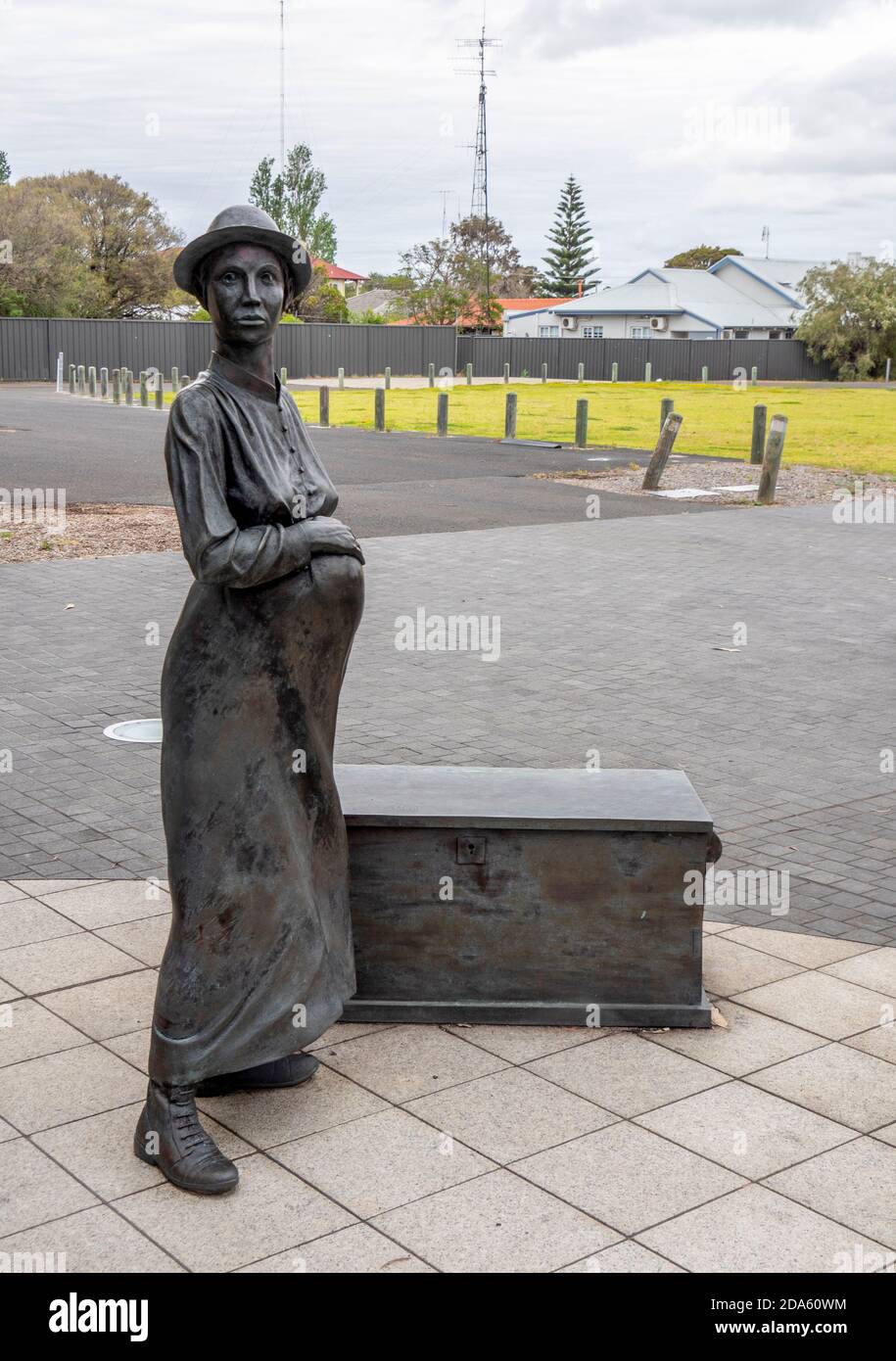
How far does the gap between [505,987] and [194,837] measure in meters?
1.26

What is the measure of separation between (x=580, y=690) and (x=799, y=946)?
3.90m

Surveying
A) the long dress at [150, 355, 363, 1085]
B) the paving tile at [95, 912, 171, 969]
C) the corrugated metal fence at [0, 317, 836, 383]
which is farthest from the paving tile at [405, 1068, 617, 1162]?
the corrugated metal fence at [0, 317, 836, 383]

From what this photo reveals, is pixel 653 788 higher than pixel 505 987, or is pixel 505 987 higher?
pixel 653 788

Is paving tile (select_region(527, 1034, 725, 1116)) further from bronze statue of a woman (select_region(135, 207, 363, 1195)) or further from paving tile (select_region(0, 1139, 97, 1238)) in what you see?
paving tile (select_region(0, 1139, 97, 1238))

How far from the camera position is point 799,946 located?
5242 millimetres

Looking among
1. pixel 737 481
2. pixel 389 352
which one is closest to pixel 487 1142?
pixel 737 481

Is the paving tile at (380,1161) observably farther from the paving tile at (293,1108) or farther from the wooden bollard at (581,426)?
the wooden bollard at (581,426)

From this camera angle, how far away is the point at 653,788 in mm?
4750

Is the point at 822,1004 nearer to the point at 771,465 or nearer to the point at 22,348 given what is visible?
the point at 771,465

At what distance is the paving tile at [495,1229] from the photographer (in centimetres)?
331

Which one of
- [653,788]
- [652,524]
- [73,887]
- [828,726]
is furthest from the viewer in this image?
[652,524]
